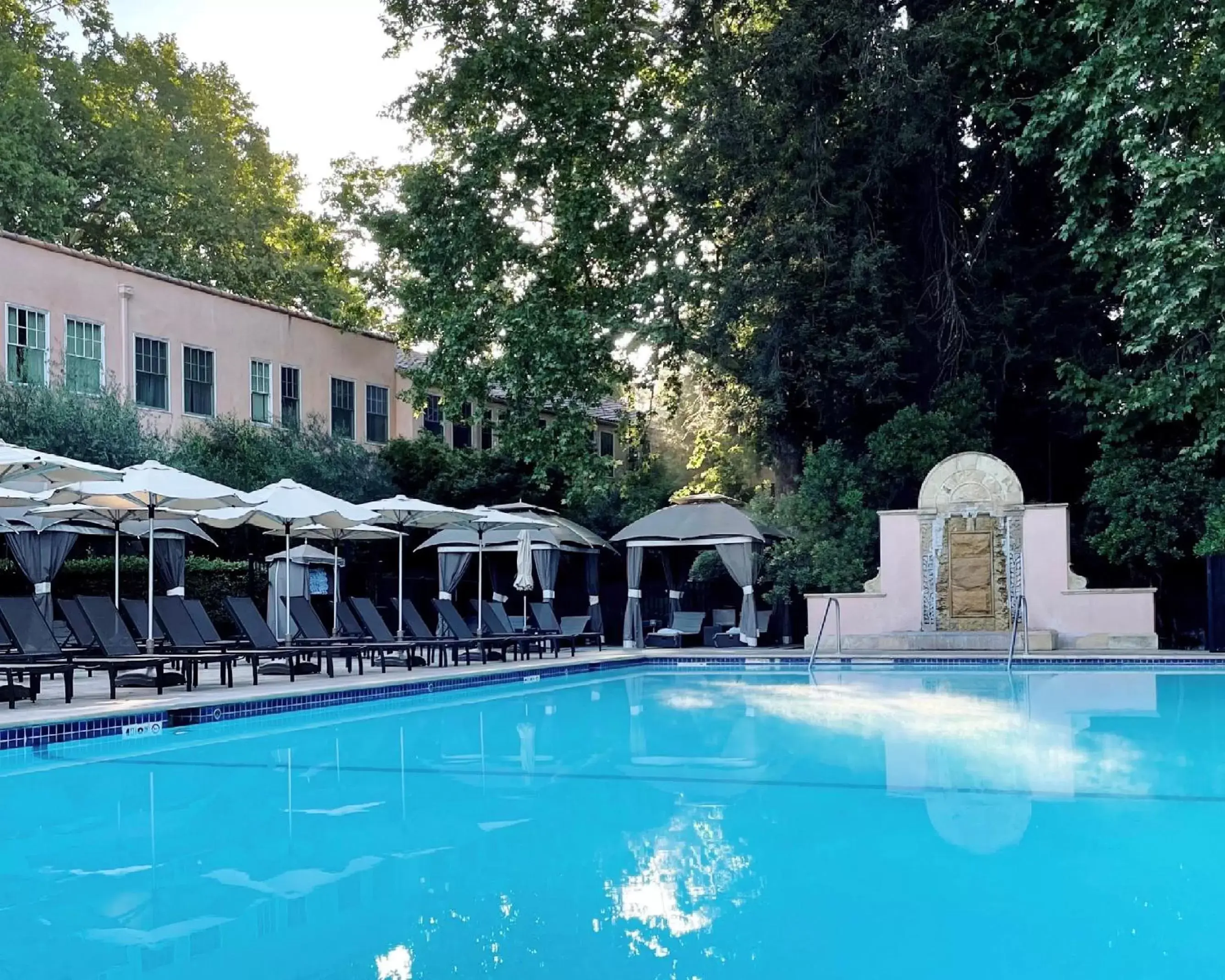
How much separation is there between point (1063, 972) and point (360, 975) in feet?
7.31

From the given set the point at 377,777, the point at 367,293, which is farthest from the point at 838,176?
the point at 377,777

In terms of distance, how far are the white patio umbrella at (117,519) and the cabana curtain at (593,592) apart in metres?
6.64

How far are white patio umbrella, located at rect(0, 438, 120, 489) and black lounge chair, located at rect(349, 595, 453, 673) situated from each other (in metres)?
4.24

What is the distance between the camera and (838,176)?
2133 cm

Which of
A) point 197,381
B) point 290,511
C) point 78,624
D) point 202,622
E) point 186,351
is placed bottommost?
point 202,622

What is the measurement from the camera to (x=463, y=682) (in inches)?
586

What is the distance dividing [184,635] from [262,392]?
12261 mm

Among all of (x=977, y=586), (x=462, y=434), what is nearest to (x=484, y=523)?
(x=977, y=586)

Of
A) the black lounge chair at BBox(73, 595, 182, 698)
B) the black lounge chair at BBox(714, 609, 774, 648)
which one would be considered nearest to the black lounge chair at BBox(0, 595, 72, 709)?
the black lounge chair at BBox(73, 595, 182, 698)

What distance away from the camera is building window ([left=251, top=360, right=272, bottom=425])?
2502 centimetres

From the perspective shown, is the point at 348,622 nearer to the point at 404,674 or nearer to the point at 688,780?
the point at 404,674

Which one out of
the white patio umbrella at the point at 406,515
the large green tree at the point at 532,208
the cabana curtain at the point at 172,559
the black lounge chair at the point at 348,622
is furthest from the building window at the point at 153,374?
the black lounge chair at the point at 348,622

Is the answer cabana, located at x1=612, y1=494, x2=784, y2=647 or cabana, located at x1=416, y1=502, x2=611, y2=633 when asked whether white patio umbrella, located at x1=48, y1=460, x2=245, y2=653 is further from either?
cabana, located at x1=612, y1=494, x2=784, y2=647

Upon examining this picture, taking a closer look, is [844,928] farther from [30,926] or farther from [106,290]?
[106,290]
